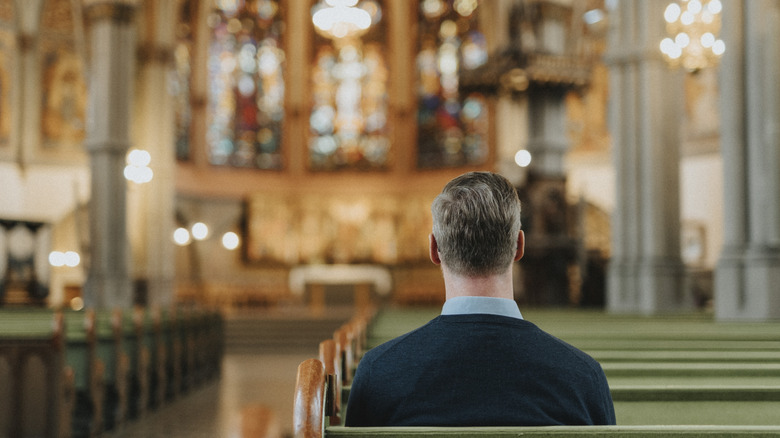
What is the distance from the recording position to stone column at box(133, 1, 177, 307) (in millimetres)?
17453

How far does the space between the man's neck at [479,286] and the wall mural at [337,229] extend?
65.3 ft

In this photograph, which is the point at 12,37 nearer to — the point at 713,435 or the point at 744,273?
the point at 744,273

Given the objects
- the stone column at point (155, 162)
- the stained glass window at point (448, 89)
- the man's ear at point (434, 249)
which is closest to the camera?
the man's ear at point (434, 249)

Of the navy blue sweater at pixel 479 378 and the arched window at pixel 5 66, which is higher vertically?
the arched window at pixel 5 66

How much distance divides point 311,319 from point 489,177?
15119 mm

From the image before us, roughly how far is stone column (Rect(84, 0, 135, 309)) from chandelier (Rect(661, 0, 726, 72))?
1004 cm

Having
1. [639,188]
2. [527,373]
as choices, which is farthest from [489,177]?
[639,188]

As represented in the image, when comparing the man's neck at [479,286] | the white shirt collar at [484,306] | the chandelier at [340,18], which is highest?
the chandelier at [340,18]

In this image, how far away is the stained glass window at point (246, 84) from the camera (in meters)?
23.0

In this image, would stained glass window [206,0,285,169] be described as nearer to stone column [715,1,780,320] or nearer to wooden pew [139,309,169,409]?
wooden pew [139,309,169,409]

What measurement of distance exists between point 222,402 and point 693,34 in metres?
6.52

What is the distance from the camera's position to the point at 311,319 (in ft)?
54.7

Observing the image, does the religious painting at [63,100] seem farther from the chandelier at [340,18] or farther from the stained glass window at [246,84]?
the chandelier at [340,18]

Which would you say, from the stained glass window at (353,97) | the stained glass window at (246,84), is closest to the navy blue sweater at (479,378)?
the stained glass window at (246,84)
